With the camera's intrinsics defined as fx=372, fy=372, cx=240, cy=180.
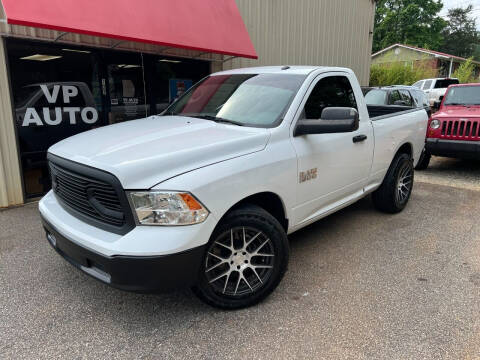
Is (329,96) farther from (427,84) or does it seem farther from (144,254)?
(427,84)

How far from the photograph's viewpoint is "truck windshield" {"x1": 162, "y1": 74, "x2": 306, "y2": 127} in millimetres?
3371

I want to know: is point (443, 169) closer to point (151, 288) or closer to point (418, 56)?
point (151, 288)

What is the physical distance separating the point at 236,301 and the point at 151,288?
0.77 metres

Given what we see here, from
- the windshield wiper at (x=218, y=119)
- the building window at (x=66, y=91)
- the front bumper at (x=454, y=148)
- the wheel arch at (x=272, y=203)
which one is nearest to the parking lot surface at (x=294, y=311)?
the wheel arch at (x=272, y=203)

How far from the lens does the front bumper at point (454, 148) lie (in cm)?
729

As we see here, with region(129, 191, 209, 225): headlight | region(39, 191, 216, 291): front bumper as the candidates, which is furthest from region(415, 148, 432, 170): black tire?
region(129, 191, 209, 225): headlight

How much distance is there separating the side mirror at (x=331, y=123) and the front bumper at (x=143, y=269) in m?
1.42

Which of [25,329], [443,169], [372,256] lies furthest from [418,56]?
[25,329]

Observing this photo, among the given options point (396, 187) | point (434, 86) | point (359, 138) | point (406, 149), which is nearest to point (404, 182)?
point (396, 187)

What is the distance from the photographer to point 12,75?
5.34 meters

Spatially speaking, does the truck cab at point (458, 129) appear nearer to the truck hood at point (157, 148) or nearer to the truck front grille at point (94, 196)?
the truck hood at point (157, 148)

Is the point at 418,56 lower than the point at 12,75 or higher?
higher

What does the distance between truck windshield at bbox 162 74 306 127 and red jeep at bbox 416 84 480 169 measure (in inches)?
214

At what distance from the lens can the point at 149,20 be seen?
5766 mm
